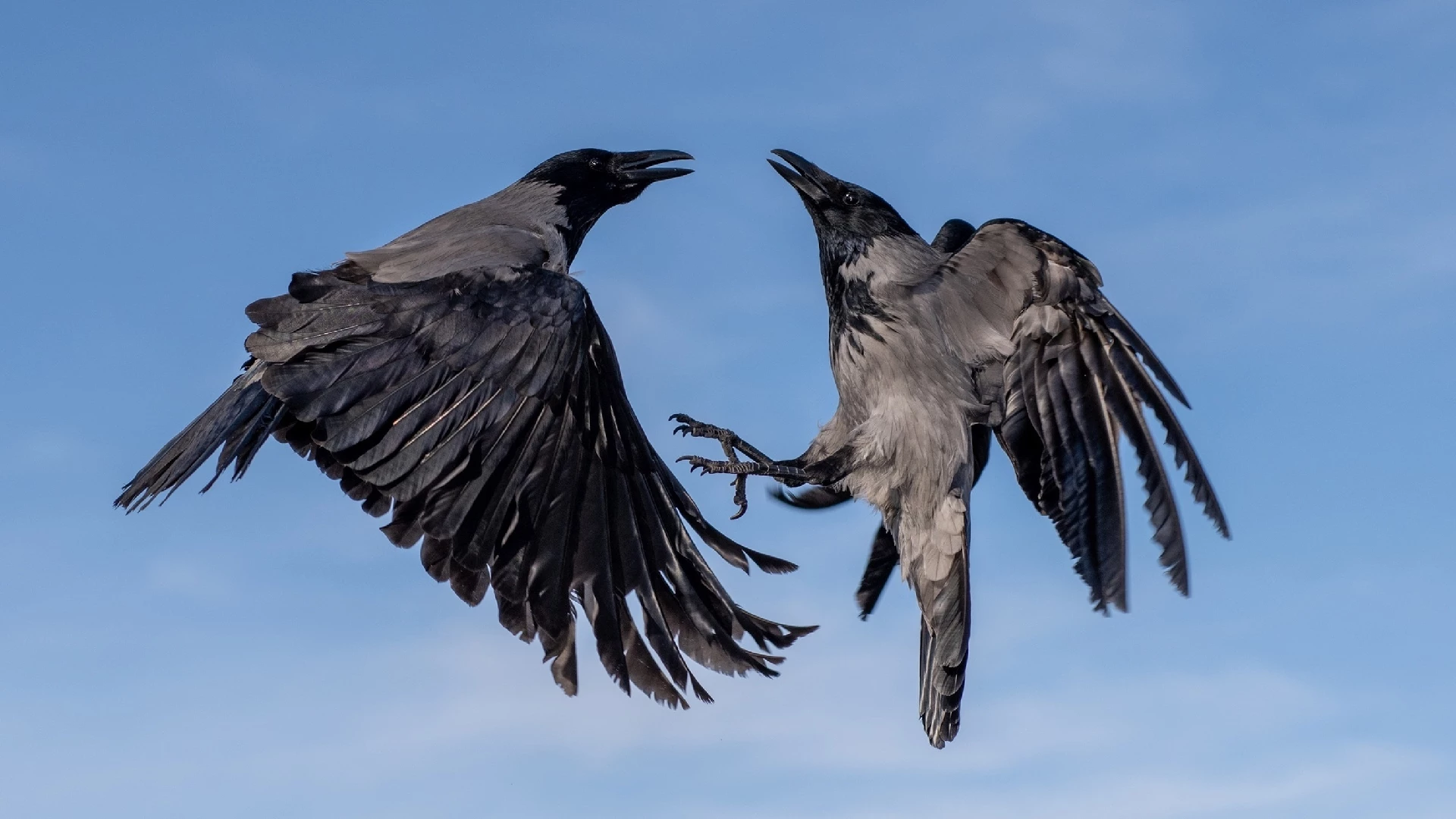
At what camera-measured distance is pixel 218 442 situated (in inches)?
248

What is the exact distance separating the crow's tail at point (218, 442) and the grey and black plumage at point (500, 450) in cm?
1

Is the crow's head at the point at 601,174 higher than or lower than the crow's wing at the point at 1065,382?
higher

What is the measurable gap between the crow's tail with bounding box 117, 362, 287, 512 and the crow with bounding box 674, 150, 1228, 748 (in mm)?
2029

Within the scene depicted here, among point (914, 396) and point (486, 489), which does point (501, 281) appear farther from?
point (914, 396)

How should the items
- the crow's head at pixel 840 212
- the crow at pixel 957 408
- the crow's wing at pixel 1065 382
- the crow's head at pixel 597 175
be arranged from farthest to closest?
the crow's head at pixel 597 175 < the crow's head at pixel 840 212 < the crow at pixel 957 408 < the crow's wing at pixel 1065 382

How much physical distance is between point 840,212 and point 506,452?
2.25 meters

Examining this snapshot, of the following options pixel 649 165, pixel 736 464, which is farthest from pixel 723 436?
pixel 649 165

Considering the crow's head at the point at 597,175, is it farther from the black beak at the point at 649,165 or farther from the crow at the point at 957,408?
the crow at the point at 957,408

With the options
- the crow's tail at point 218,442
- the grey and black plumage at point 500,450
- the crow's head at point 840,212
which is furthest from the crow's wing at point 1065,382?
the crow's tail at point 218,442

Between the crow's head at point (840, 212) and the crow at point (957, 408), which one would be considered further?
the crow's head at point (840, 212)

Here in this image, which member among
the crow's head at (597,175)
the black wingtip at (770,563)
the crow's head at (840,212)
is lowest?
the black wingtip at (770,563)

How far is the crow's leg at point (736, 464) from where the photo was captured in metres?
6.55

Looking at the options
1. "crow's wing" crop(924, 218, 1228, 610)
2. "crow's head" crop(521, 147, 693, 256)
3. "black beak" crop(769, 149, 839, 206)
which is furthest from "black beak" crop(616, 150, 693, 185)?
"crow's wing" crop(924, 218, 1228, 610)

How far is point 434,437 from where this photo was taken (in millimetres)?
6066
